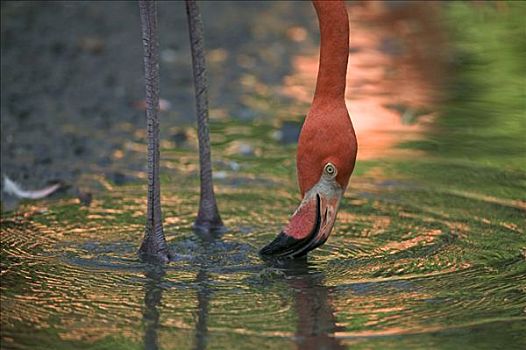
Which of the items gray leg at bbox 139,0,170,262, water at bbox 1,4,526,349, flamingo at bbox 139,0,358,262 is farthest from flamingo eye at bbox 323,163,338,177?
gray leg at bbox 139,0,170,262

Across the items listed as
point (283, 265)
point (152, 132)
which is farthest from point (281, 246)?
point (152, 132)

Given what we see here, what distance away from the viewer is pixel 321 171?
4.71 meters

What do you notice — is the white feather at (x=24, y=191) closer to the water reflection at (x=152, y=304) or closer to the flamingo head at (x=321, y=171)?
the water reflection at (x=152, y=304)

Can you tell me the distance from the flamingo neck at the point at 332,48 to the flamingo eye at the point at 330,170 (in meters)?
0.25

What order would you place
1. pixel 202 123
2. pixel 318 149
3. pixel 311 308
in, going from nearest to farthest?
pixel 311 308, pixel 318 149, pixel 202 123

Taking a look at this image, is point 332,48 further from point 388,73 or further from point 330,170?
point 388,73

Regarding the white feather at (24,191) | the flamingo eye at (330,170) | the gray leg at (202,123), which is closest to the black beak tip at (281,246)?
the flamingo eye at (330,170)

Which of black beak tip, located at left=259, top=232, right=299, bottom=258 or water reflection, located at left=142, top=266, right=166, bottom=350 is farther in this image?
black beak tip, located at left=259, top=232, right=299, bottom=258

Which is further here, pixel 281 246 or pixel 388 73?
pixel 388 73

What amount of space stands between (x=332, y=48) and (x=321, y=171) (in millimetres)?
470

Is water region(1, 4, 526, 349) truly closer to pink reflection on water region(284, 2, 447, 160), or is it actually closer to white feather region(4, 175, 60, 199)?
white feather region(4, 175, 60, 199)

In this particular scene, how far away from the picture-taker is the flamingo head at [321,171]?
4.66 metres

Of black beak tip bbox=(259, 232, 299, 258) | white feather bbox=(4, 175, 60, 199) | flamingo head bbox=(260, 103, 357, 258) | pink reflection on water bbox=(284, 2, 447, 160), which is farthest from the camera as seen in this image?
pink reflection on water bbox=(284, 2, 447, 160)

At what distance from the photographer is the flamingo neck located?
469 cm
